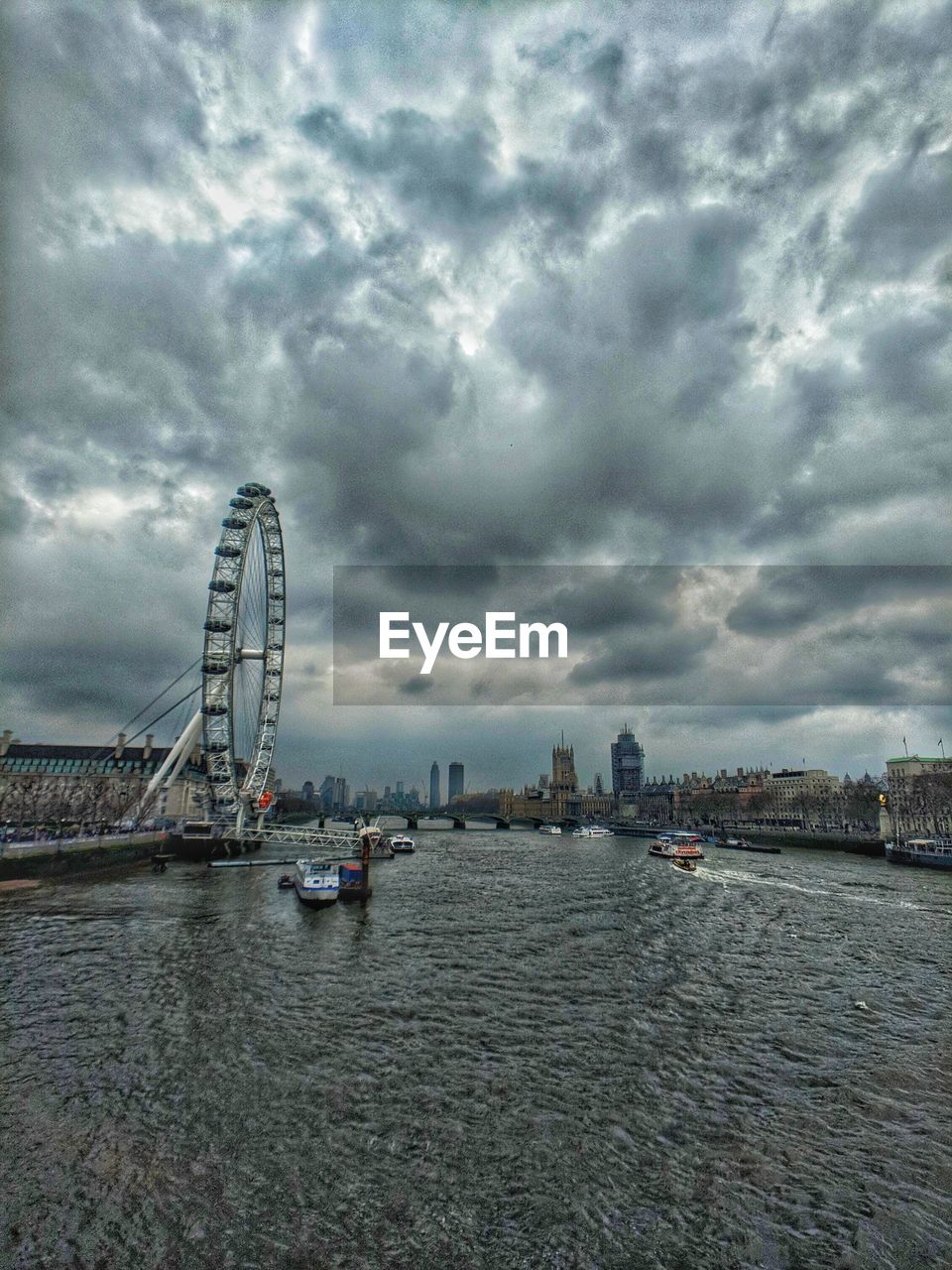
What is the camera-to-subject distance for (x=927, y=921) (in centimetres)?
4425

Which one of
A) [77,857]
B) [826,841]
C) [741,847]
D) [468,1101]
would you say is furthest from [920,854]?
[77,857]

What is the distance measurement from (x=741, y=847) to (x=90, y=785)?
11750 centimetres

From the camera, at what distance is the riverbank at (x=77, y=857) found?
52469 millimetres

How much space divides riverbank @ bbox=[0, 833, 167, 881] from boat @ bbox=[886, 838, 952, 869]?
100m

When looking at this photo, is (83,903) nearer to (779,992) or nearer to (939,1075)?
(779,992)

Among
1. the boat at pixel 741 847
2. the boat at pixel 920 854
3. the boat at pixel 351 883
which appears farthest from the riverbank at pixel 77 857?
the boat at pixel 920 854

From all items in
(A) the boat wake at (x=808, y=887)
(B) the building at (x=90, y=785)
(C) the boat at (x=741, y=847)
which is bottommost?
(C) the boat at (x=741, y=847)

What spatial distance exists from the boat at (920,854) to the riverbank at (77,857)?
100 meters

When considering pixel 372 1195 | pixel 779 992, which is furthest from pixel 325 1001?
pixel 779 992

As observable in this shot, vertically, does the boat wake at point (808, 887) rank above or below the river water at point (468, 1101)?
below

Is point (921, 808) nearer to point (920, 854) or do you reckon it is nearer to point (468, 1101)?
point (920, 854)

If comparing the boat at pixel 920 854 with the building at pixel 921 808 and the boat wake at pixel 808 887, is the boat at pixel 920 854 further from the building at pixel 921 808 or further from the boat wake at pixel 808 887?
the boat wake at pixel 808 887

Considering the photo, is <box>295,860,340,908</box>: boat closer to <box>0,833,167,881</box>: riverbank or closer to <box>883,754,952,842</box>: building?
<box>0,833,167,881</box>: riverbank

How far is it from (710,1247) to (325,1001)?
53.8 ft
